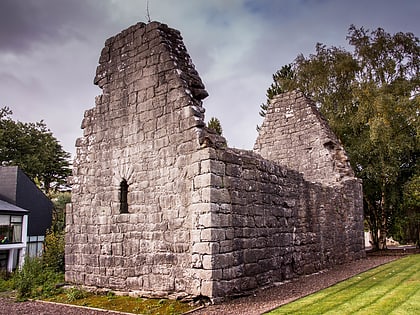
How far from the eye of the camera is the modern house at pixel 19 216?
2233cm

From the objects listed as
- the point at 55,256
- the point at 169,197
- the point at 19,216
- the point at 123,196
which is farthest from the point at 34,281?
the point at 19,216

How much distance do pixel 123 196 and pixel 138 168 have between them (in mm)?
852

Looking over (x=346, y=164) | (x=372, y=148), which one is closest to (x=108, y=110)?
(x=346, y=164)

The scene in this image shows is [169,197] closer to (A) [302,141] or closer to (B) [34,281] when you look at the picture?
(B) [34,281]

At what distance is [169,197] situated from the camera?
27.4 feet

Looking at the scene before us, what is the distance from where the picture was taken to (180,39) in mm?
9430

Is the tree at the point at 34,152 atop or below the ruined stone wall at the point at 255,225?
atop

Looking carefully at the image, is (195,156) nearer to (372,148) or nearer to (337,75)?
(372,148)

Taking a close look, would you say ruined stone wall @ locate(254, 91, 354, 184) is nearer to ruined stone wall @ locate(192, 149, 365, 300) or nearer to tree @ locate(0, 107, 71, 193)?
ruined stone wall @ locate(192, 149, 365, 300)

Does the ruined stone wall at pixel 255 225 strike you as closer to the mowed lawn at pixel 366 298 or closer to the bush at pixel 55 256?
the mowed lawn at pixel 366 298

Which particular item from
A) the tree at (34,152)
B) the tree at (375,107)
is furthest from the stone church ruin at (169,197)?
the tree at (34,152)

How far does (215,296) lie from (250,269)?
123 cm

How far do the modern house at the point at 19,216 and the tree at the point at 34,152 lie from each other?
13537 mm

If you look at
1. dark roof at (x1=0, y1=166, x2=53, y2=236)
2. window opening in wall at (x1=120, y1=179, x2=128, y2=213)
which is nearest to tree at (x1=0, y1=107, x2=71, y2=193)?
dark roof at (x1=0, y1=166, x2=53, y2=236)
